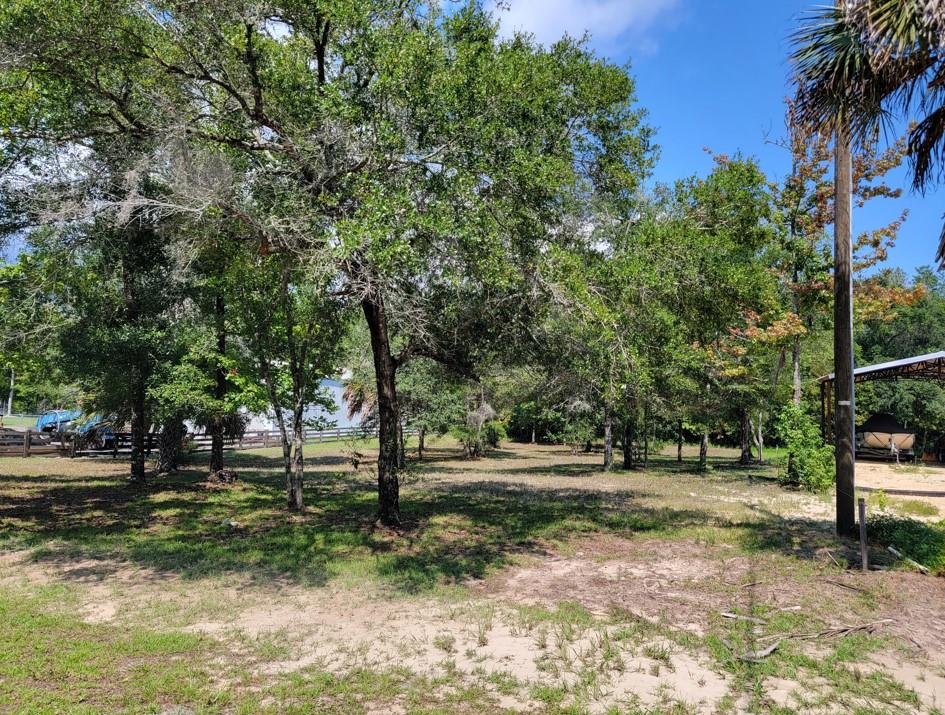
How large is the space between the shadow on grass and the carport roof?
30.0 ft

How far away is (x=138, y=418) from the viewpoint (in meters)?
16.3

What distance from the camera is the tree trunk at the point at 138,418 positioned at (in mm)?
15297

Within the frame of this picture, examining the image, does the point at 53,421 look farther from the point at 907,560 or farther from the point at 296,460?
the point at 907,560

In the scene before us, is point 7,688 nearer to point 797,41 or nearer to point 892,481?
point 797,41

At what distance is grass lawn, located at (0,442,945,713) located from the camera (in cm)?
457

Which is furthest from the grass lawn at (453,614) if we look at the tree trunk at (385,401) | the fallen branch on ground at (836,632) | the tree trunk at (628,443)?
the tree trunk at (628,443)

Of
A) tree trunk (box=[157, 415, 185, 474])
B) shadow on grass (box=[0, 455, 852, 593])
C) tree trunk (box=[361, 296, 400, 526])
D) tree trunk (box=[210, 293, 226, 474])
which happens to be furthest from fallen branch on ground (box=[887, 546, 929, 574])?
tree trunk (box=[157, 415, 185, 474])

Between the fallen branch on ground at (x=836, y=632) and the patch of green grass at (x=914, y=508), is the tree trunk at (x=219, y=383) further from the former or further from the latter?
the patch of green grass at (x=914, y=508)

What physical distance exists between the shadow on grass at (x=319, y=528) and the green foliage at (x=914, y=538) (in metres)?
0.90

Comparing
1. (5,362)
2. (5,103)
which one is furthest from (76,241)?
(5,362)

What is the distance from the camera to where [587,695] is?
4516 mm

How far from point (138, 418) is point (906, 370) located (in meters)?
23.6

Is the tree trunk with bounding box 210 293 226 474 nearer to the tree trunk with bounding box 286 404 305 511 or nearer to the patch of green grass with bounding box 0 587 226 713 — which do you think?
the tree trunk with bounding box 286 404 305 511

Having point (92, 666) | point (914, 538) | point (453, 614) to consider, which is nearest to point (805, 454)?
point (914, 538)
